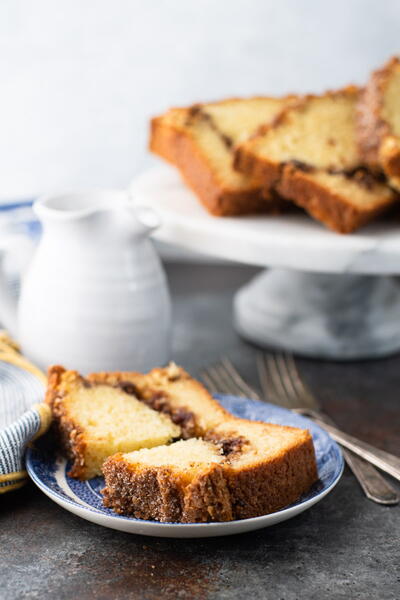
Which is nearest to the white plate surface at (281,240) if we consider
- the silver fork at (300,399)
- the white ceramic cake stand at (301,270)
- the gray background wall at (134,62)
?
the white ceramic cake stand at (301,270)

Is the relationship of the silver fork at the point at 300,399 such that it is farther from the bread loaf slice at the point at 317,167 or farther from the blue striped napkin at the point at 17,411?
the blue striped napkin at the point at 17,411

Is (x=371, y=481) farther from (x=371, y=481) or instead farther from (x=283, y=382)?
(x=283, y=382)

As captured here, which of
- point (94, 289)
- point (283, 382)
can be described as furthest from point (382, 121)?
point (94, 289)

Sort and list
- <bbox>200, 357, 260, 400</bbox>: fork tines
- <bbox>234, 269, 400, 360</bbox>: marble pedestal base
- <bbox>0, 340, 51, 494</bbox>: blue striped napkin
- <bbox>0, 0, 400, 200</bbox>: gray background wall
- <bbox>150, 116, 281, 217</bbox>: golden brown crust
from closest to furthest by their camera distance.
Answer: <bbox>0, 340, 51, 494</bbox>: blue striped napkin
<bbox>200, 357, 260, 400</bbox>: fork tines
<bbox>150, 116, 281, 217</bbox>: golden brown crust
<bbox>234, 269, 400, 360</bbox>: marble pedestal base
<bbox>0, 0, 400, 200</bbox>: gray background wall

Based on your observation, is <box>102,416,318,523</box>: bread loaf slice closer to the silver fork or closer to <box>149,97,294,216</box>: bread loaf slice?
the silver fork

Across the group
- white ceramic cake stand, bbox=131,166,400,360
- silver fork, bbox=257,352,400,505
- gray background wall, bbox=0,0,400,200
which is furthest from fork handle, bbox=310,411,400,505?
gray background wall, bbox=0,0,400,200

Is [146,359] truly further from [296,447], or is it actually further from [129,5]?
[129,5]
